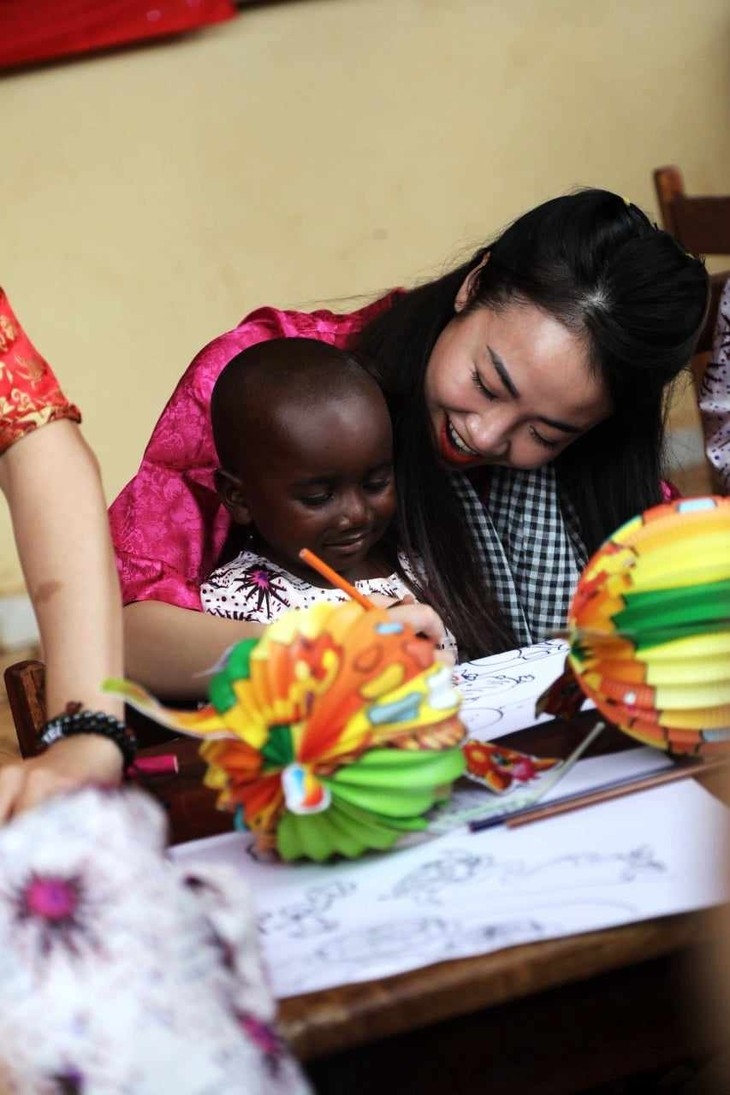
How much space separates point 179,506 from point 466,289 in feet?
1.21

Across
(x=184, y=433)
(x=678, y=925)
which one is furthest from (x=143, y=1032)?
(x=184, y=433)

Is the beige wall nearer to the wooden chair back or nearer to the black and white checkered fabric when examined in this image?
the black and white checkered fabric

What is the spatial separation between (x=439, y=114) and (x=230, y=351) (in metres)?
2.16

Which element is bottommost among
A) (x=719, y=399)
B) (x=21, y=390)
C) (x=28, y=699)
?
(x=719, y=399)

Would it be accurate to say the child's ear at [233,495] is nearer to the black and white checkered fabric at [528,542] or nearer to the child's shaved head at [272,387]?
the child's shaved head at [272,387]

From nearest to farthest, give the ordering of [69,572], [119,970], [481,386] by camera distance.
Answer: [119,970] → [69,572] → [481,386]

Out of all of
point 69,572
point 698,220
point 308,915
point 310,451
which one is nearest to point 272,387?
point 310,451

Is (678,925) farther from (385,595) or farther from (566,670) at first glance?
(385,595)

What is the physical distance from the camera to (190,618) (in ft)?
4.09

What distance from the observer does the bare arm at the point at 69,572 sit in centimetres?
85

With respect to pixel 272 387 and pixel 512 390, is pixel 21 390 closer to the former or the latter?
pixel 272 387

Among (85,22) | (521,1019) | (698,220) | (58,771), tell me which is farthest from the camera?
(85,22)

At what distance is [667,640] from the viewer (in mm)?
800

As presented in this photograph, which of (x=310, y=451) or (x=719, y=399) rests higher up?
(x=310, y=451)
